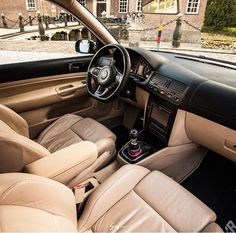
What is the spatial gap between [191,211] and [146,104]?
857 millimetres

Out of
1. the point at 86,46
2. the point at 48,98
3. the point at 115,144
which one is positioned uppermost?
the point at 86,46

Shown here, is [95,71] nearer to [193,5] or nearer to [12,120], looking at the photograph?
[12,120]

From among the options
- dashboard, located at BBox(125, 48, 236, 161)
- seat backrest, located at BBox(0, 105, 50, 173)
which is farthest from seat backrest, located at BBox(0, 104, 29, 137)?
dashboard, located at BBox(125, 48, 236, 161)

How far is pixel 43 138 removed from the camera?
1.77 m

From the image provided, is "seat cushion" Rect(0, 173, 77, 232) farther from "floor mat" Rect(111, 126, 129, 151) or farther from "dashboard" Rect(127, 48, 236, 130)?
"floor mat" Rect(111, 126, 129, 151)

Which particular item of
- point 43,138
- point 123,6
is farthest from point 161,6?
point 123,6

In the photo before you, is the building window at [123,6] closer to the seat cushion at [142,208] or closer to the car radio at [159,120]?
the car radio at [159,120]

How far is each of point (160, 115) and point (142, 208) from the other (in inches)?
27.4

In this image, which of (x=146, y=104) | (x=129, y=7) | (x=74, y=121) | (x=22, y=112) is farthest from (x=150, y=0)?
(x=129, y=7)

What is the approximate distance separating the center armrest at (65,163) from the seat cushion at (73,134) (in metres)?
0.42

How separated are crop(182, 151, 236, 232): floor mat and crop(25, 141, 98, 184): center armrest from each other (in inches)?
35.4

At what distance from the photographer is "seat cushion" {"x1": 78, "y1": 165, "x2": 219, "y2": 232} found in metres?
1.03

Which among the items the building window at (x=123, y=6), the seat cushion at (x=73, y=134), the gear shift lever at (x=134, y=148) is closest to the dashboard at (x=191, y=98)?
the gear shift lever at (x=134, y=148)

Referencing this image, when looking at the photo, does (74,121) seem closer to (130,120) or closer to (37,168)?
(130,120)
